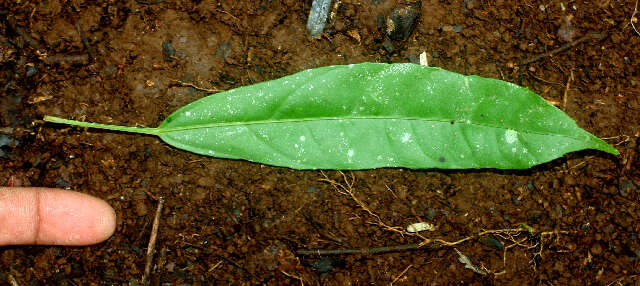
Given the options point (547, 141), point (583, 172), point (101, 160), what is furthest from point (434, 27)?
point (101, 160)

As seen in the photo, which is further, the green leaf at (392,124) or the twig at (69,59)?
the twig at (69,59)

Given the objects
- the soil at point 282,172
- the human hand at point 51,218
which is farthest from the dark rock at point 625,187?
the human hand at point 51,218

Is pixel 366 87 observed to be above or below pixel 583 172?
above

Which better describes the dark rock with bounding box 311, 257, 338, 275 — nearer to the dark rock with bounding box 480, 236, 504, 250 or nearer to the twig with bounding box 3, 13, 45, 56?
the dark rock with bounding box 480, 236, 504, 250

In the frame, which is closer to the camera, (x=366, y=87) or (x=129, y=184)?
(x=366, y=87)

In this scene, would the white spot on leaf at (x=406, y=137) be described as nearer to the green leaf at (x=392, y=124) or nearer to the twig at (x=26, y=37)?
the green leaf at (x=392, y=124)

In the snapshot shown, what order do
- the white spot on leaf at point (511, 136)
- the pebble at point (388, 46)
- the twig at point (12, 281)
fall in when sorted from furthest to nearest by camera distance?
the pebble at point (388, 46)
the twig at point (12, 281)
the white spot on leaf at point (511, 136)

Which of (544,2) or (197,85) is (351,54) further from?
(544,2)
